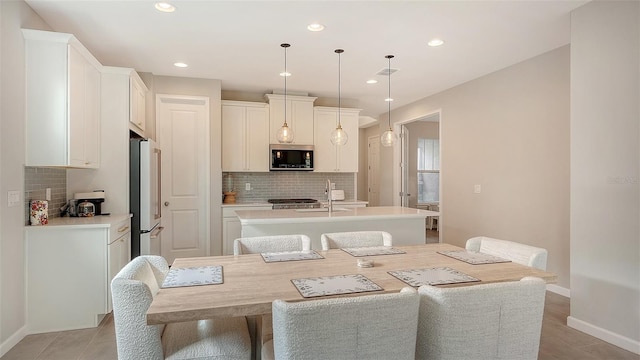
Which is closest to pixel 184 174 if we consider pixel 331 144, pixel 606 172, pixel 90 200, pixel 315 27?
pixel 90 200

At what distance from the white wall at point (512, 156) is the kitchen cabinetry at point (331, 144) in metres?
1.42

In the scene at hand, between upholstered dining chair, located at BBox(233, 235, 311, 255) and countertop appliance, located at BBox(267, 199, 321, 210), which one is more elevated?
countertop appliance, located at BBox(267, 199, 321, 210)

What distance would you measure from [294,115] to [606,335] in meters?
4.47

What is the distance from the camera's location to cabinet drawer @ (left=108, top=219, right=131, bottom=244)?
297cm

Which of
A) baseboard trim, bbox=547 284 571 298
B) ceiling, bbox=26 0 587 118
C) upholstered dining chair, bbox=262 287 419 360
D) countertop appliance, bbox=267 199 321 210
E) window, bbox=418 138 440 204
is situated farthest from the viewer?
window, bbox=418 138 440 204

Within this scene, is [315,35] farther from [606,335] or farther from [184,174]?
[606,335]

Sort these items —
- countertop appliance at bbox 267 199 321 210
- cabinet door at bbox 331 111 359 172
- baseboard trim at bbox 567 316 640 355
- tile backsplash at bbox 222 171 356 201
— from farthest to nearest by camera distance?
cabinet door at bbox 331 111 359 172, tile backsplash at bbox 222 171 356 201, countertop appliance at bbox 267 199 321 210, baseboard trim at bbox 567 316 640 355

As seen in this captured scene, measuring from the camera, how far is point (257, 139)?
551cm

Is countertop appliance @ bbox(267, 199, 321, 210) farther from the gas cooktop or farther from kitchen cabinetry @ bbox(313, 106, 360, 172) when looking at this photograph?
kitchen cabinetry @ bbox(313, 106, 360, 172)

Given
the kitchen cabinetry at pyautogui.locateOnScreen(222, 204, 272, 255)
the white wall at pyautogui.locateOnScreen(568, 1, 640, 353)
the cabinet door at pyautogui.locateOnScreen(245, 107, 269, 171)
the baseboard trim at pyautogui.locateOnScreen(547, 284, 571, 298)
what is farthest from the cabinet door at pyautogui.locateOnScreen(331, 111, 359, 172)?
the white wall at pyautogui.locateOnScreen(568, 1, 640, 353)

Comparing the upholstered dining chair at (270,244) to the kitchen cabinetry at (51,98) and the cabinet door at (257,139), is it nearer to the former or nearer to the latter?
the kitchen cabinetry at (51,98)

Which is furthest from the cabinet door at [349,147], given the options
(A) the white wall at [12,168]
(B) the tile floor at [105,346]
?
(A) the white wall at [12,168]

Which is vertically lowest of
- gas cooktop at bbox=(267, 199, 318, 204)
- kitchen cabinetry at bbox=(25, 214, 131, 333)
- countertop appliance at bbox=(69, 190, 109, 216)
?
kitchen cabinetry at bbox=(25, 214, 131, 333)

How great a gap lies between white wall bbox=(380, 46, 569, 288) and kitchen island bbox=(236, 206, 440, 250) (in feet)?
4.28
